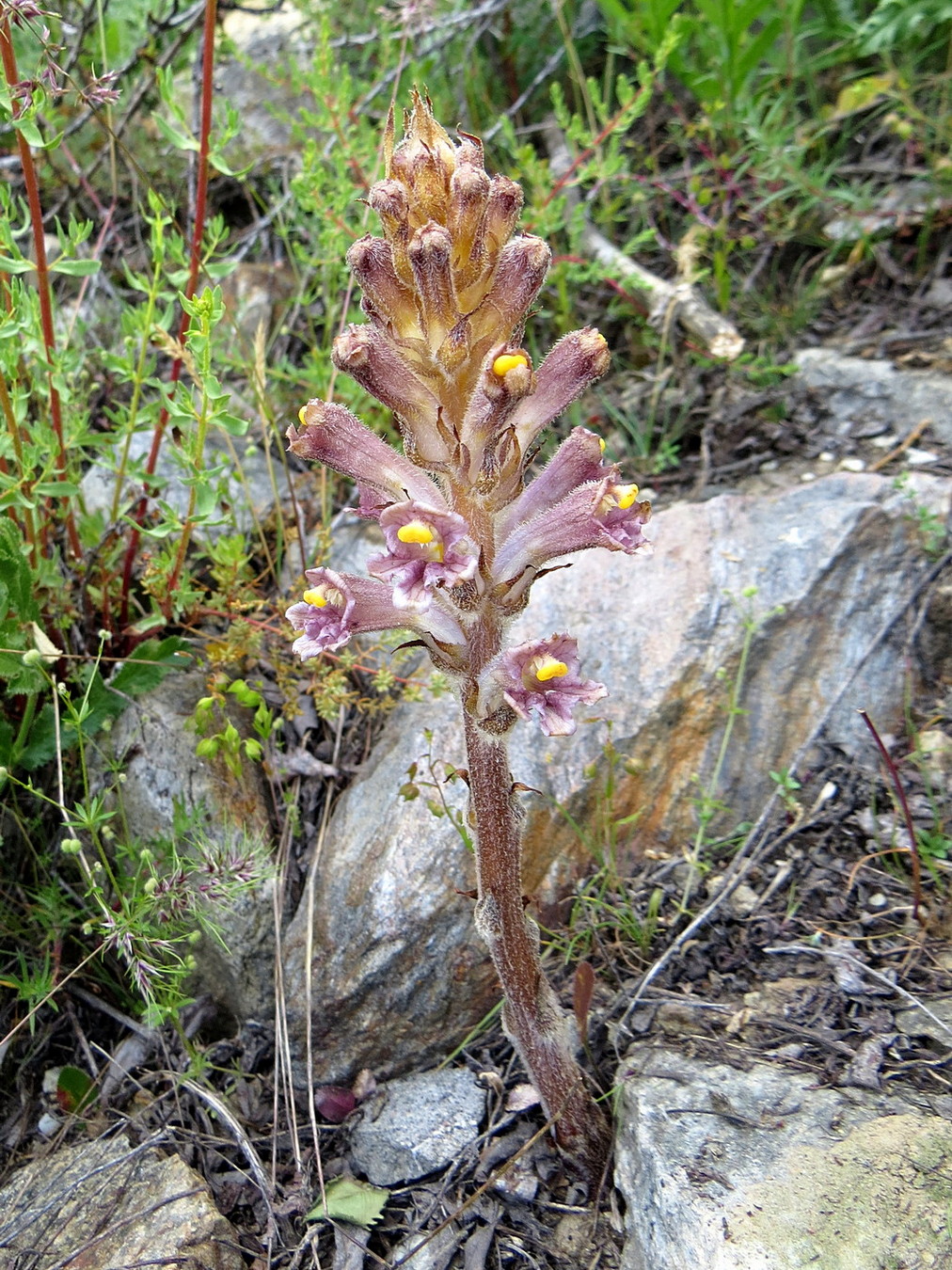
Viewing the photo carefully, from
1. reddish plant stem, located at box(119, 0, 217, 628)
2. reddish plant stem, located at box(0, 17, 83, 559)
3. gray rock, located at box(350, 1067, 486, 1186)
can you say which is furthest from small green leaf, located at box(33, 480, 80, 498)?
gray rock, located at box(350, 1067, 486, 1186)

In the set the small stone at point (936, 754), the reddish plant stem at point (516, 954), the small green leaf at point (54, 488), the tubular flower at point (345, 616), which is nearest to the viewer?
the tubular flower at point (345, 616)

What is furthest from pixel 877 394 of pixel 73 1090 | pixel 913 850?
pixel 73 1090

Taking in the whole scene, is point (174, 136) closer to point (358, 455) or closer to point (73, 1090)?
point (358, 455)

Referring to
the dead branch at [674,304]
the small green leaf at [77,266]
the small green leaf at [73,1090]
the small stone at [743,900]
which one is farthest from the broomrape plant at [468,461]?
the dead branch at [674,304]

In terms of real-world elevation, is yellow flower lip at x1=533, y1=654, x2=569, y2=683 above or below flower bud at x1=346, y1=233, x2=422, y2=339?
below

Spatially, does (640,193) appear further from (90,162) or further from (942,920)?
(942,920)

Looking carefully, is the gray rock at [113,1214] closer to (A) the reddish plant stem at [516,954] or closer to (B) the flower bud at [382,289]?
(A) the reddish plant stem at [516,954]

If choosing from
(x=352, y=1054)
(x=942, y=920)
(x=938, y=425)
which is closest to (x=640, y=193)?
(x=938, y=425)

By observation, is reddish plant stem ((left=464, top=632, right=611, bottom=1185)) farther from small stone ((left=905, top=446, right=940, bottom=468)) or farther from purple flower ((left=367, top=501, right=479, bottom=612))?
small stone ((left=905, top=446, right=940, bottom=468))
